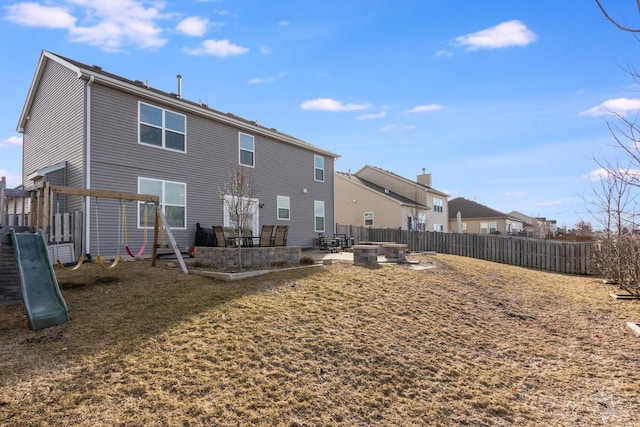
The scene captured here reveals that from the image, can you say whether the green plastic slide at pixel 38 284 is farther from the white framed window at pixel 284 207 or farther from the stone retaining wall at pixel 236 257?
the white framed window at pixel 284 207

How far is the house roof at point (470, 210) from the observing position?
41156 mm

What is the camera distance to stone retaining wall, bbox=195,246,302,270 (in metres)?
9.40

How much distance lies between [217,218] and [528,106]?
11.1m

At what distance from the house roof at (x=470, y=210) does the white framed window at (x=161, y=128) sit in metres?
35.6

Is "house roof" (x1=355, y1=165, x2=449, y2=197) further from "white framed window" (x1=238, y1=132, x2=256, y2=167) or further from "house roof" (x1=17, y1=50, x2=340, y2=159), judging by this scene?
"white framed window" (x1=238, y1=132, x2=256, y2=167)

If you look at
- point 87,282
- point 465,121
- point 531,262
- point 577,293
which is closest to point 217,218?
point 87,282

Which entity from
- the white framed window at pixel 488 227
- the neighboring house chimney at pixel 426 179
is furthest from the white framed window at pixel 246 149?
the white framed window at pixel 488 227

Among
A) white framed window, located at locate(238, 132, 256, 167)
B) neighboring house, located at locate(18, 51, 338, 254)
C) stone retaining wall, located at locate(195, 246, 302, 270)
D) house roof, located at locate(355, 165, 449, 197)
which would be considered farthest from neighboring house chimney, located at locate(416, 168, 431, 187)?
stone retaining wall, located at locate(195, 246, 302, 270)

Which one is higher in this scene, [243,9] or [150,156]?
[243,9]

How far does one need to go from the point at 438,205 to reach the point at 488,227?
32.8 feet

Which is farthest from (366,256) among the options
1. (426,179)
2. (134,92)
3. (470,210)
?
(470,210)

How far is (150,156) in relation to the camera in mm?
12242

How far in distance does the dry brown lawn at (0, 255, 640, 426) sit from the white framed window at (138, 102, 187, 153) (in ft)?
18.6

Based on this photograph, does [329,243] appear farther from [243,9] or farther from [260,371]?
[260,371]
